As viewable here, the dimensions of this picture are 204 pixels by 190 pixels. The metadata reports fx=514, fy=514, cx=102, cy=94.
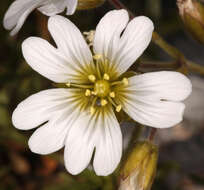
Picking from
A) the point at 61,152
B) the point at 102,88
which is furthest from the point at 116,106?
the point at 61,152

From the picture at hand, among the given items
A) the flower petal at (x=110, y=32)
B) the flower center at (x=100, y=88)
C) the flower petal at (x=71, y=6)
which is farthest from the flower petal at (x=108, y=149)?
the flower petal at (x=71, y=6)

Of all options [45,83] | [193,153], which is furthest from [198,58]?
[45,83]

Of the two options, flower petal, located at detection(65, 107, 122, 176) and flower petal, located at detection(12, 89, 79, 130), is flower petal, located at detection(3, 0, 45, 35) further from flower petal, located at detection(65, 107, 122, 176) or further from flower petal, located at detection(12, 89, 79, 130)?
flower petal, located at detection(65, 107, 122, 176)

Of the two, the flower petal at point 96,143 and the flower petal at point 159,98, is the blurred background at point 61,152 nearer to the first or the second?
the flower petal at point 96,143

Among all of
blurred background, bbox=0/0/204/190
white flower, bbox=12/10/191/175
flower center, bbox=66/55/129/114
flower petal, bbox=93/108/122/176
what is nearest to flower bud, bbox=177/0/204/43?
white flower, bbox=12/10/191/175

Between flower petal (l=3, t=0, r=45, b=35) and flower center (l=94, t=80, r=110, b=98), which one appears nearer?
flower petal (l=3, t=0, r=45, b=35)

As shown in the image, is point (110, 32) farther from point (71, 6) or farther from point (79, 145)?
point (79, 145)

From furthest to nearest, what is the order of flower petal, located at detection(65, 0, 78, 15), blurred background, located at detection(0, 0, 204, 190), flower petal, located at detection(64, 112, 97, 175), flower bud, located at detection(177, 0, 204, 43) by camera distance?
blurred background, located at detection(0, 0, 204, 190) < flower bud, located at detection(177, 0, 204, 43) < flower petal, located at detection(64, 112, 97, 175) < flower petal, located at detection(65, 0, 78, 15)
